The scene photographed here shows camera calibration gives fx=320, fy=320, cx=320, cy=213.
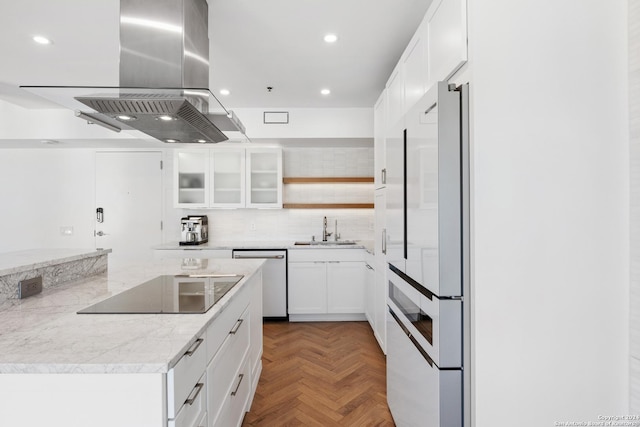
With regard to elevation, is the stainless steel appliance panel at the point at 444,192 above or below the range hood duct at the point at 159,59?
below

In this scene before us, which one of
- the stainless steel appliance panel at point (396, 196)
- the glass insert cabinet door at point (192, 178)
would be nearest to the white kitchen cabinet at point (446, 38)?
the stainless steel appliance panel at point (396, 196)

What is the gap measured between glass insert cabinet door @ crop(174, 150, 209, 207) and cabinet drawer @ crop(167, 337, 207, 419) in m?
3.11

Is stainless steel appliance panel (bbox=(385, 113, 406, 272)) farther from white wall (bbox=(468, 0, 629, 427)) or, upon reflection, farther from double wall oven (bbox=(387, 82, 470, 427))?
white wall (bbox=(468, 0, 629, 427))

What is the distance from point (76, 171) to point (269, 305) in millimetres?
3158

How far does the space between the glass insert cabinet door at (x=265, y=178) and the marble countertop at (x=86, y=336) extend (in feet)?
8.25

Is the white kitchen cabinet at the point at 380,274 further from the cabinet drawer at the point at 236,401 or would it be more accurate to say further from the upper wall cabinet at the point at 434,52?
the cabinet drawer at the point at 236,401

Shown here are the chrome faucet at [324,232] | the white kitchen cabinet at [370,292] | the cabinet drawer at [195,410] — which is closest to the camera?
the cabinet drawer at [195,410]

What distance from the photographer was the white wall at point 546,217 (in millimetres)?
1144

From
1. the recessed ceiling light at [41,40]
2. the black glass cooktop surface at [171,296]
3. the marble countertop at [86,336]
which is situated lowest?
the marble countertop at [86,336]

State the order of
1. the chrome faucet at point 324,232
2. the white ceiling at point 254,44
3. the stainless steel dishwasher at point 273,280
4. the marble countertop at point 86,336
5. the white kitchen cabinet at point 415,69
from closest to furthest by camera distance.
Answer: the marble countertop at point 86,336
the white kitchen cabinet at point 415,69
the white ceiling at point 254,44
the stainless steel dishwasher at point 273,280
the chrome faucet at point 324,232

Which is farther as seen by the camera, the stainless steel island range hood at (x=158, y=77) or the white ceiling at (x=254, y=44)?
the white ceiling at (x=254, y=44)

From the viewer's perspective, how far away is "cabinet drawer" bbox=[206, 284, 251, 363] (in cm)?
129

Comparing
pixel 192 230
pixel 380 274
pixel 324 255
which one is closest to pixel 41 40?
pixel 192 230

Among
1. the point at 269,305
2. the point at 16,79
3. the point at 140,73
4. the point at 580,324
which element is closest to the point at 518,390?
the point at 580,324
